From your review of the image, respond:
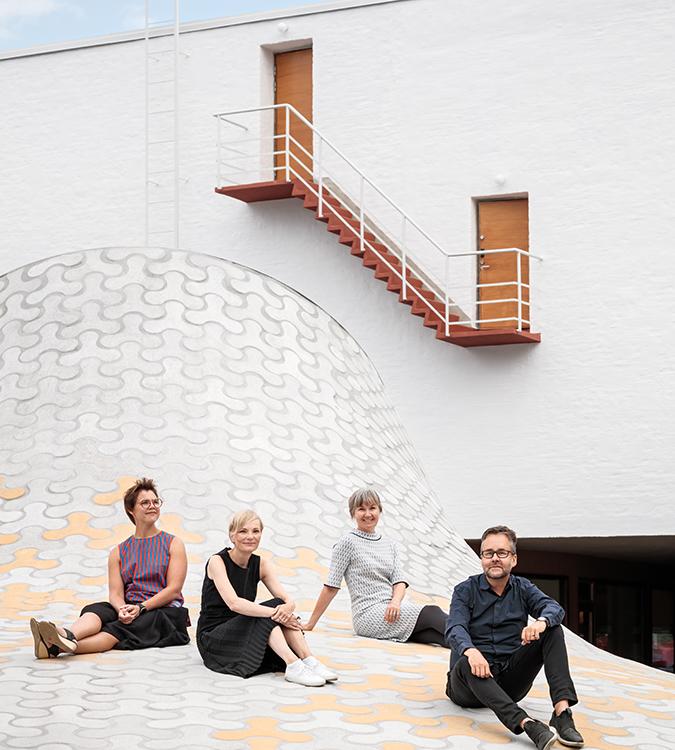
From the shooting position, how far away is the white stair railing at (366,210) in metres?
22.8

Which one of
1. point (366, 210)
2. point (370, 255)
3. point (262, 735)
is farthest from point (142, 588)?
point (366, 210)

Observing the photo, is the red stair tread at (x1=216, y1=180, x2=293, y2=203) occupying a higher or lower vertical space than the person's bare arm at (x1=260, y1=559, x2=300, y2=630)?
higher

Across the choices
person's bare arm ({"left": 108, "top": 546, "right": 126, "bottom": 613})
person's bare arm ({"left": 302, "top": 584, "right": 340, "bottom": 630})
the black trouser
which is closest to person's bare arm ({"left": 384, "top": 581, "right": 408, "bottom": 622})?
person's bare arm ({"left": 302, "top": 584, "right": 340, "bottom": 630})

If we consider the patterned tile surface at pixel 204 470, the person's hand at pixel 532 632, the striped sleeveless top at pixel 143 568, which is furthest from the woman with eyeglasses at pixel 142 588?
the person's hand at pixel 532 632

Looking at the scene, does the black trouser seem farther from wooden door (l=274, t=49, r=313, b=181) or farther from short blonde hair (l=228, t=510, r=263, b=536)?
wooden door (l=274, t=49, r=313, b=181)

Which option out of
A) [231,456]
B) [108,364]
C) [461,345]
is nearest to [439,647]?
[231,456]

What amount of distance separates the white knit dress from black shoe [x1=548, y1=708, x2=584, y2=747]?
286 centimetres

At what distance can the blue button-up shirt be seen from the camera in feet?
30.2

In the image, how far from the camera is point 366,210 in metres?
24.1

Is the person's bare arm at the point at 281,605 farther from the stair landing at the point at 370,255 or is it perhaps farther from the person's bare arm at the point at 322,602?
the stair landing at the point at 370,255

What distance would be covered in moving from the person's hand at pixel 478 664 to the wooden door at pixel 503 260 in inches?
555

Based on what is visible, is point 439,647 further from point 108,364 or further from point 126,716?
point 108,364

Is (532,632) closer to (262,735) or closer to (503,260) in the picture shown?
(262,735)

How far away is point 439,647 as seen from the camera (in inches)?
478
